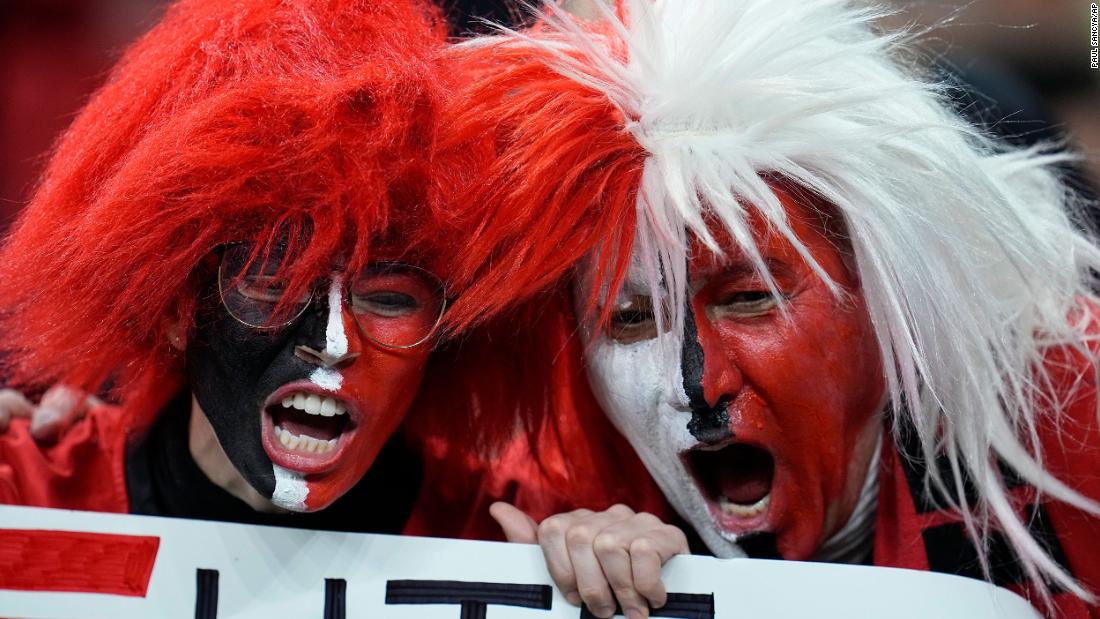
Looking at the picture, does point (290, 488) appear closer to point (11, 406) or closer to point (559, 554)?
point (559, 554)

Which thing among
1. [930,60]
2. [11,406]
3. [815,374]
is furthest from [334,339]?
[930,60]

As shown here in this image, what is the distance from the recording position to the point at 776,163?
946mm

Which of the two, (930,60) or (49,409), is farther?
(49,409)

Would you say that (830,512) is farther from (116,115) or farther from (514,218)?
(116,115)

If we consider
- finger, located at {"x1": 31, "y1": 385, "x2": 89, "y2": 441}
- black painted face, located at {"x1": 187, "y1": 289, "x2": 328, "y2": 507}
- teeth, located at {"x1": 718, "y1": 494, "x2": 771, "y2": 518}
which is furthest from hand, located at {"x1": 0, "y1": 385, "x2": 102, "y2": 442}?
teeth, located at {"x1": 718, "y1": 494, "x2": 771, "y2": 518}

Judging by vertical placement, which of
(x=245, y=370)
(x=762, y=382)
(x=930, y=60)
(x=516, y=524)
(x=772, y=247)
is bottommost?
(x=516, y=524)

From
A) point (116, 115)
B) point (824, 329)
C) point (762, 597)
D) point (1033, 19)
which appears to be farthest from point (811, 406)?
point (1033, 19)

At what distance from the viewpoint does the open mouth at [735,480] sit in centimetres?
105

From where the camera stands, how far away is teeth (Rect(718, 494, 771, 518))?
3.45 ft

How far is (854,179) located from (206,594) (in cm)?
71

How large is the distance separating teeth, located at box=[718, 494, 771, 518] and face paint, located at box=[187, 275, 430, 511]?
33cm

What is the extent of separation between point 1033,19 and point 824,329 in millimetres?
1054

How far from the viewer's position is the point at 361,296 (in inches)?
38.9

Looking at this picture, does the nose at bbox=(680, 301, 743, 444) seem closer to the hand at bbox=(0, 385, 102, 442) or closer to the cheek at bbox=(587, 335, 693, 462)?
the cheek at bbox=(587, 335, 693, 462)
